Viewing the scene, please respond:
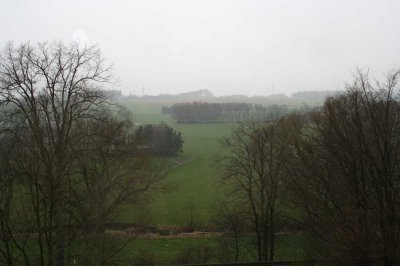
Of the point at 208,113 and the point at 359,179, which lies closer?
the point at 359,179

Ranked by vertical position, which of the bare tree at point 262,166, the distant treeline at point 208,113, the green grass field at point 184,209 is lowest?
the green grass field at point 184,209

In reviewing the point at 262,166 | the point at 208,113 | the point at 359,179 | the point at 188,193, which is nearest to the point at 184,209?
the point at 188,193

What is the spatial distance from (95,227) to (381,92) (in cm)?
1239

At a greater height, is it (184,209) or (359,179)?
(359,179)

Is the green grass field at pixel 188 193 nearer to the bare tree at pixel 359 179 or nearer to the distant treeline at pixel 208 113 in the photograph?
the bare tree at pixel 359 179

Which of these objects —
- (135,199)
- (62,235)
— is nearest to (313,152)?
(62,235)

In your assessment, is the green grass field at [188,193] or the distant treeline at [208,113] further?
the distant treeline at [208,113]

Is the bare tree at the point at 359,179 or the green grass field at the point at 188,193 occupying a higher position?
the bare tree at the point at 359,179

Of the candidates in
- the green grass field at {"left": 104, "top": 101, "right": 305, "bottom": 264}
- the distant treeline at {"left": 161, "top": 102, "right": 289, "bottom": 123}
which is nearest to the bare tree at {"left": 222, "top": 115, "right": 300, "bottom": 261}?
the green grass field at {"left": 104, "top": 101, "right": 305, "bottom": 264}

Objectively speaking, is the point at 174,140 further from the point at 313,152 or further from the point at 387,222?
the point at 387,222

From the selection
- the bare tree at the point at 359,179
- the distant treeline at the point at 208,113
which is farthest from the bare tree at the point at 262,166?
the distant treeline at the point at 208,113

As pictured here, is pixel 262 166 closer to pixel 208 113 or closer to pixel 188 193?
pixel 188 193

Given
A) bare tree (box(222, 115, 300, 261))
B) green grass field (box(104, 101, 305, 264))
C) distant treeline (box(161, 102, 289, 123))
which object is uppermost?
distant treeline (box(161, 102, 289, 123))

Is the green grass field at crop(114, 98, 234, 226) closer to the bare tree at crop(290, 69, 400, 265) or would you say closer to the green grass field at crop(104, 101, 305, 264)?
the green grass field at crop(104, 101, 305, 264)
